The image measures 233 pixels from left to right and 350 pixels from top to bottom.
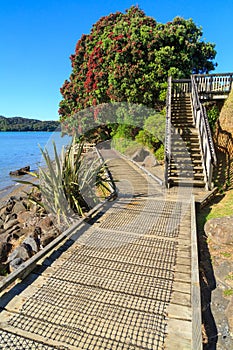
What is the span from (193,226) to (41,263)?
2.74 m

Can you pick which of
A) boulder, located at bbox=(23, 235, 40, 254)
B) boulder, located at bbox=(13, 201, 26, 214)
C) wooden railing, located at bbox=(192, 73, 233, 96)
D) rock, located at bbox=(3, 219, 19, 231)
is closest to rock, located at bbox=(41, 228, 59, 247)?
boulder, located at bbox=(23, 235, 40, 254)

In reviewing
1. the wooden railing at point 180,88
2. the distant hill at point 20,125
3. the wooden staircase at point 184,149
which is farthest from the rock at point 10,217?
the distant hill at point 20,125

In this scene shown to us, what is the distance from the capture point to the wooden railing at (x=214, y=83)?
12.1 meters

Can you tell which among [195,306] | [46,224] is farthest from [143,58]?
[195,306]

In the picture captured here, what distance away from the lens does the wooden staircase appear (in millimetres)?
7660

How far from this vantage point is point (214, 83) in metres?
12.3

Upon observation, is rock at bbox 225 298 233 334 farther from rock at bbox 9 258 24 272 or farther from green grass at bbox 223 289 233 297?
rock at bbox 9 258 24 272

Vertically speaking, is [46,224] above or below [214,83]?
below

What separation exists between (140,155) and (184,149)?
4406 millimetres

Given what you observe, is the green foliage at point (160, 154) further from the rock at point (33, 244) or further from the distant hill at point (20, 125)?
the distant hill at point (20, 125)

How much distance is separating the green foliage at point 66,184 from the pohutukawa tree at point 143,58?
33.4ft

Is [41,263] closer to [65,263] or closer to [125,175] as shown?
[65,263]

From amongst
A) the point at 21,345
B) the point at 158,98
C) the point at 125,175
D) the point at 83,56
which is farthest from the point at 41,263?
the point at 83,56

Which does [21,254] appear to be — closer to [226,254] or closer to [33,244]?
[33,244]
